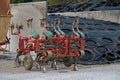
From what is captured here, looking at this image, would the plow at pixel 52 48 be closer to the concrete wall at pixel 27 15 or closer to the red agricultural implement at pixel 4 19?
the red agricultural implement at pixel 4 19

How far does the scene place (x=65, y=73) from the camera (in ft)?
37.6

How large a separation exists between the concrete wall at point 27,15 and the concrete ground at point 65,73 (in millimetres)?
3732

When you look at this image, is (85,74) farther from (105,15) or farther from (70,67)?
(105,15)

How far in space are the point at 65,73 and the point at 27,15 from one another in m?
6.49

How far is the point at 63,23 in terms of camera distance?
17891mm

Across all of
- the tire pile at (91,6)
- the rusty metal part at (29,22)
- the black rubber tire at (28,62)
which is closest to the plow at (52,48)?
the black rubber tire at (28,62)

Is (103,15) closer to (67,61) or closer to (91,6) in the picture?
(91,6)

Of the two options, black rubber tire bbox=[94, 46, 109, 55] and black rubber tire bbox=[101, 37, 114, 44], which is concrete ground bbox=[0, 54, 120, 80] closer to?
black rubber tire bbox=[94, 46, 109, 55]

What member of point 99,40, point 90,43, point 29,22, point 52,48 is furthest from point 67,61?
point 29,22

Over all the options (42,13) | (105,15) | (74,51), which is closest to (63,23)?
(42,13)

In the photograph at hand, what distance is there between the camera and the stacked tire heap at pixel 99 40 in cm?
1409

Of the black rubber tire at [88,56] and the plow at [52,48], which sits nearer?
the plow at [52,48]

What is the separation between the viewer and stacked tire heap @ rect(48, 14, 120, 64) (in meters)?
14.1

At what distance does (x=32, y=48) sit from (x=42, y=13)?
15.3 ft
